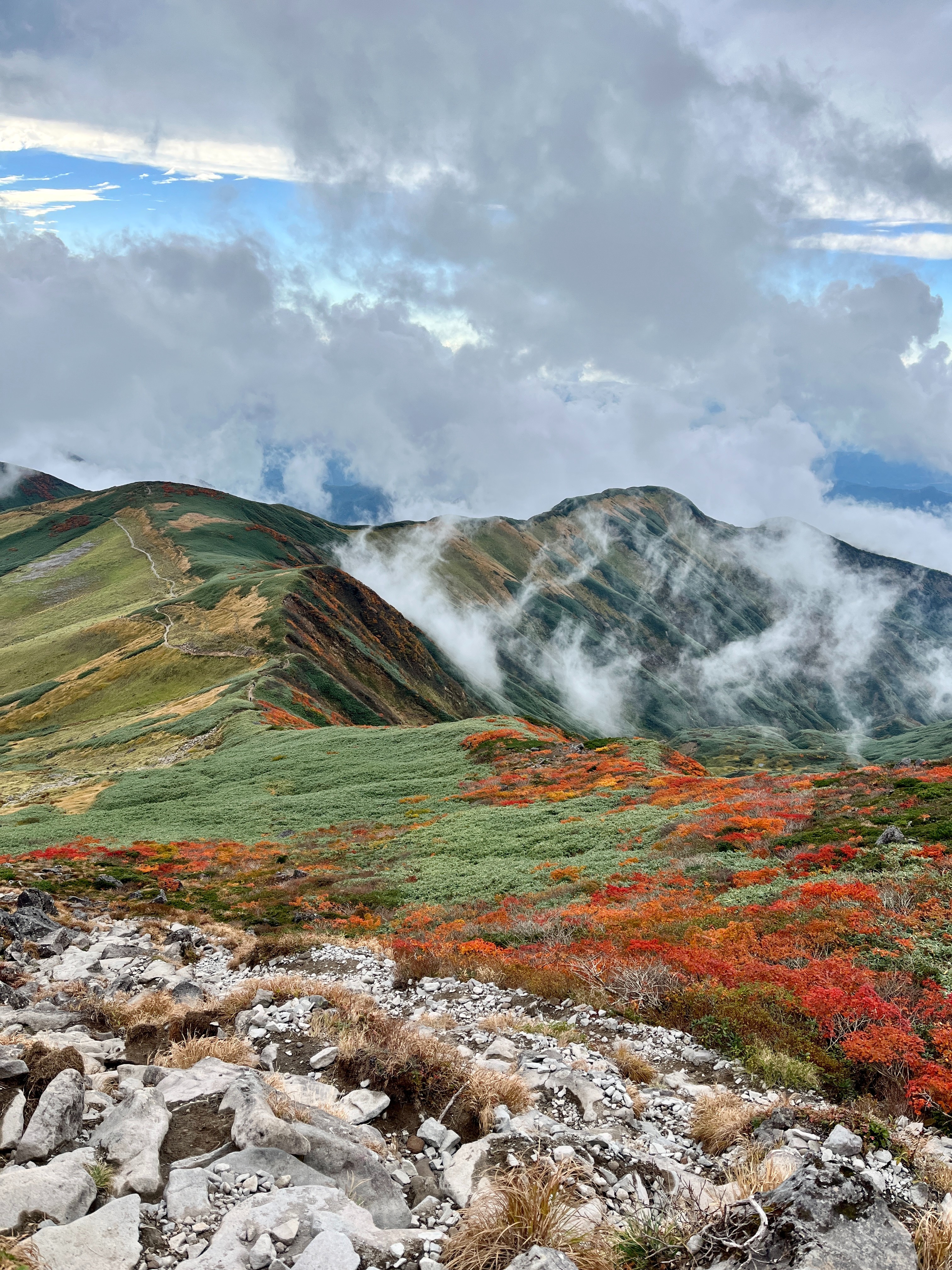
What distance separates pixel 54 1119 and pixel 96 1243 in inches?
90.0

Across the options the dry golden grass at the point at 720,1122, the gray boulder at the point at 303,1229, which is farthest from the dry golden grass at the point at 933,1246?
the gray boulder at the point at 303,1229

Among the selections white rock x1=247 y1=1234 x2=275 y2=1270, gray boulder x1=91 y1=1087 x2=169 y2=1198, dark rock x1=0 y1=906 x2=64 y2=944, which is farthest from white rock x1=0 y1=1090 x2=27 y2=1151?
dark rock x1=0 y1=906 x2=64 y2=944

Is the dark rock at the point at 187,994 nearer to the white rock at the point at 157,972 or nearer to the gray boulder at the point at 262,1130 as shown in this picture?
the white rock at the point at 157,972

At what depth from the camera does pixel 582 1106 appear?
11.2 meters

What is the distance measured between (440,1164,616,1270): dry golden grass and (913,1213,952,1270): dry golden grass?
3.34 meters

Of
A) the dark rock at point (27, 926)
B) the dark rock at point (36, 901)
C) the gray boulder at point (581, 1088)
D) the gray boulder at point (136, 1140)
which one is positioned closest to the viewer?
the gray boulder at point (136, 1140)

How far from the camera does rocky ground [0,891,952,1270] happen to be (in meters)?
7.07

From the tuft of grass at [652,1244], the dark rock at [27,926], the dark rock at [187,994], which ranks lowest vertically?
the dark rock at [27,926]

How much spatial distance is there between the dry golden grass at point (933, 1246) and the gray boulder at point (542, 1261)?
377cm

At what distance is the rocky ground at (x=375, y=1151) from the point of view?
7.07 m

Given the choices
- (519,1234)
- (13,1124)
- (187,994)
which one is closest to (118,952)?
(187,994)

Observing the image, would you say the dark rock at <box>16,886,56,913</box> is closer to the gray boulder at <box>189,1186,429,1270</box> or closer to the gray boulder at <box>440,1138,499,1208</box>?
the gray boulder at <box>189,1186,429,1270</box>

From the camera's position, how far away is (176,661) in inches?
4235

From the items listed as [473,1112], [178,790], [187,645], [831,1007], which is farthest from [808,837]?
[187,645]
